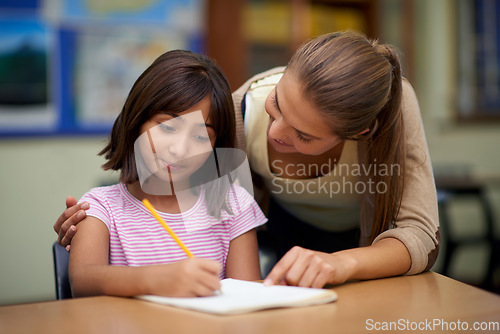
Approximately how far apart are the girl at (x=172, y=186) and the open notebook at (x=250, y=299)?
9.7 inches

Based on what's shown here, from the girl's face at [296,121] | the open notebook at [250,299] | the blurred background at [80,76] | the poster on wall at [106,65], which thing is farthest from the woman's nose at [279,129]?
the poster on wall at [106,65]

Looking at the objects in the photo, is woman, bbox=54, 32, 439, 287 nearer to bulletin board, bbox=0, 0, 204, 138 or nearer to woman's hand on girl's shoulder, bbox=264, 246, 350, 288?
woman's hand on girl's shoulder, bbox=264, 246, 350, 288

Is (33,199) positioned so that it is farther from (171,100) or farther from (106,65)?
(171,100)

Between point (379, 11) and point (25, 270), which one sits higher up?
point (379, 11)

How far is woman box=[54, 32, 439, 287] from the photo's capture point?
1.00m

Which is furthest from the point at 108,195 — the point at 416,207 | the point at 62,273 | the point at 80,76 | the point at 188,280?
the point at 80,76

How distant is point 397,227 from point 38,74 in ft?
7.29

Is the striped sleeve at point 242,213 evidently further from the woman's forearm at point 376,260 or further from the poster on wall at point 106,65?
the poster on wall at point 106,65

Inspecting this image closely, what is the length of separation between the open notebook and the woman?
0.05 meters

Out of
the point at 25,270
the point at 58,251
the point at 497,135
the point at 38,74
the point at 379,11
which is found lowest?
the point at 25,270

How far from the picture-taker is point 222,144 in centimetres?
126

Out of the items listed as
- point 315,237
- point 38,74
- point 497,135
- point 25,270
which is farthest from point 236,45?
point 497,135

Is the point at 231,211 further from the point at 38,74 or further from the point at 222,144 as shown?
the point at 38,74

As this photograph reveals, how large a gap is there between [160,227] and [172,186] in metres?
0.10
